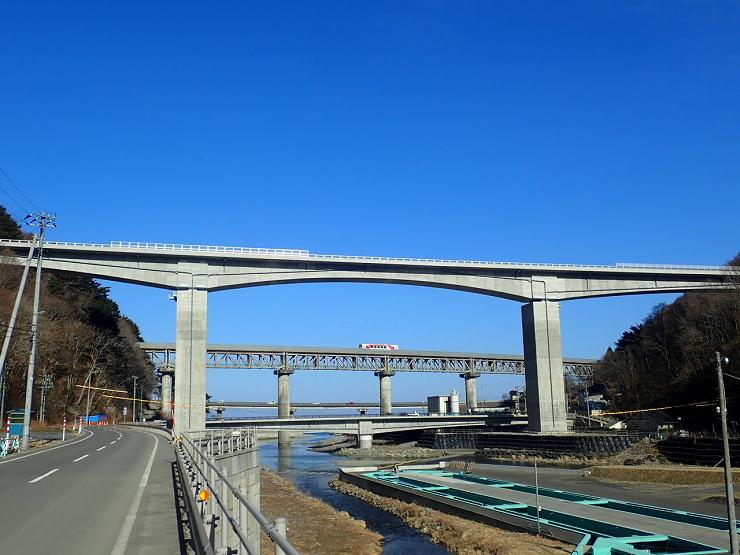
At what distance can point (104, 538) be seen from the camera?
10734 millimetres

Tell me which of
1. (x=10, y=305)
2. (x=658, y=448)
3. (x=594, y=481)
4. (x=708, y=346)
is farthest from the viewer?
(x=708, y=346)

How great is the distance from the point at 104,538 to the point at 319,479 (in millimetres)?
42086

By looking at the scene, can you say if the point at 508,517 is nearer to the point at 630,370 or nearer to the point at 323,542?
the point at 323,542

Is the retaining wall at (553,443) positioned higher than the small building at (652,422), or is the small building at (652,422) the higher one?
the small building at (652,422)

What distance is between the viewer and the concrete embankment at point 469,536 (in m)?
21.6

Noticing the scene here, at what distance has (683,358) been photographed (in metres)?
72.1

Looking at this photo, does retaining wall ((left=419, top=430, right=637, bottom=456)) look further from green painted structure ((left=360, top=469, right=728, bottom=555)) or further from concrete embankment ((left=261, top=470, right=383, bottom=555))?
concrete embankment ((left=261, top=470, right=383, bottom=555))

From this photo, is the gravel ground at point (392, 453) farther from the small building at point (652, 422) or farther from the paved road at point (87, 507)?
the paved road at point (87, 507)

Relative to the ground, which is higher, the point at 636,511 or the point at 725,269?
the point at 725,269

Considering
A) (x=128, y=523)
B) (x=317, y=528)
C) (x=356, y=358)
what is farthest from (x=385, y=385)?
(x=128, y=523)

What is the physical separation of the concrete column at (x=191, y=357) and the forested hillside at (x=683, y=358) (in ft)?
140

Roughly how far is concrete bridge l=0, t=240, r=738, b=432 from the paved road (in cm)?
2635

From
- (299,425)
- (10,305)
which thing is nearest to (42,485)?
(10,305)

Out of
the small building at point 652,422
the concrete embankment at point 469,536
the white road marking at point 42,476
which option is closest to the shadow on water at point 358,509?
the concrete embankment at point 469,536
